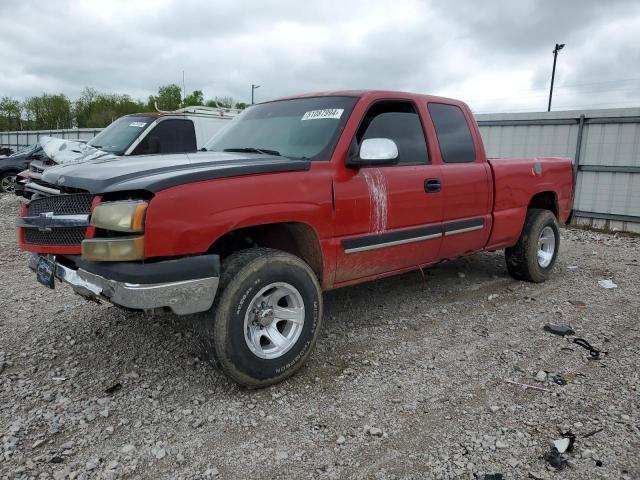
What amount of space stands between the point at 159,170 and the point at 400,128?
82.4 inches

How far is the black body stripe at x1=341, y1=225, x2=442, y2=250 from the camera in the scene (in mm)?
3639

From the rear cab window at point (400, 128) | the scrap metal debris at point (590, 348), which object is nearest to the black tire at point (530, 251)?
the scrap metal debris at point (590, 348)

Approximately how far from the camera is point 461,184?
452 cm

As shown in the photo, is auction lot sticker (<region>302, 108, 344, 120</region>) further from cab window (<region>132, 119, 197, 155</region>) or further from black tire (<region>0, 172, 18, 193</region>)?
black tire (<region>0, 172, 18, 193</region>)

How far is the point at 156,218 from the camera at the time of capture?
270cm

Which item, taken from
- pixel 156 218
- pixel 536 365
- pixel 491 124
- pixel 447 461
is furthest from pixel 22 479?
pixel 491 124

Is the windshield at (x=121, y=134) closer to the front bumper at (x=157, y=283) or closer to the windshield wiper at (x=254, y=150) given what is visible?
the windshield wiper at (x=254, y=150)

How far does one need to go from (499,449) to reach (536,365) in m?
1.18

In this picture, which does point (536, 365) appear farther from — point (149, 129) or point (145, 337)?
point (149, 129)

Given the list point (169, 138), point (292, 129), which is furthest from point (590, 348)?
point (169, 138)

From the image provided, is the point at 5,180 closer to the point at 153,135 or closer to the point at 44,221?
the point at 153,135

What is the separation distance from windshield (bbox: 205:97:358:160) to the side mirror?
21cm

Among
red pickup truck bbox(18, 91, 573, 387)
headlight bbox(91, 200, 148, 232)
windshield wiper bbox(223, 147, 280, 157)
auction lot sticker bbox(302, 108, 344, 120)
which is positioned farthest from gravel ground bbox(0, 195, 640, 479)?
auction lot sticker bbox(302, 108, 344, 120)

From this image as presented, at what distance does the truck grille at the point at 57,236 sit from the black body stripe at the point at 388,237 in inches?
67.0
